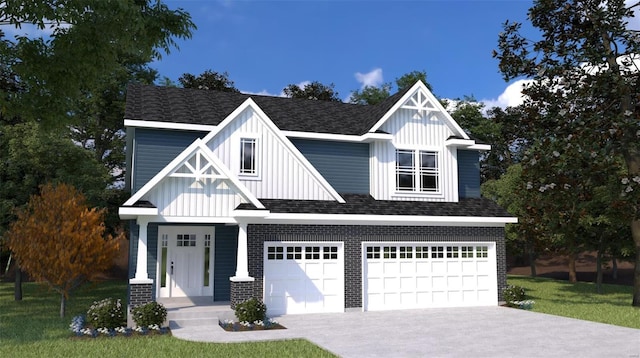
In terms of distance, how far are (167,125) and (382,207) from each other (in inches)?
323

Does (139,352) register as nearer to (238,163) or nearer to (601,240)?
(238,163)

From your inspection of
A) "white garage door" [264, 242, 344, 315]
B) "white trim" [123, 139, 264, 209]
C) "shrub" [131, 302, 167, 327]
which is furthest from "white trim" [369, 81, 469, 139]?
"shrub" [131, 302, 167, 327]

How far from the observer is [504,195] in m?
34.5

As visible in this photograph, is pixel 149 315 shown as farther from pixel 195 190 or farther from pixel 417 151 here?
pixel 417 151

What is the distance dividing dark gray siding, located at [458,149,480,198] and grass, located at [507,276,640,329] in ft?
16.9

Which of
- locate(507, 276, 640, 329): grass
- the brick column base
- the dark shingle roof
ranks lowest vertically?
locate(507, 276, 640, 329): grass

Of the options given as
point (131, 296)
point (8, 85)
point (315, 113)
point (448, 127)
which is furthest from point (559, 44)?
point (8, 85)

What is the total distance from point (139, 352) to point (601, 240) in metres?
25.9

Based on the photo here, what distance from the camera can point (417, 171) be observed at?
21.9 m

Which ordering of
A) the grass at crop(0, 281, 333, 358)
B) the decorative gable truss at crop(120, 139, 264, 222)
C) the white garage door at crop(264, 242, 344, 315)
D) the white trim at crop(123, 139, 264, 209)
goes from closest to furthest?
the grass at crop(0, 281, 333, 358), the white trim at crop(123, 139, 264, 209), the decorative gable truss at crop(120, 139, 264, 222), the white garage door at crop(264, 242, 344, 315)

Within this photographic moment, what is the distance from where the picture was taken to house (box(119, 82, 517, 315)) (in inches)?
659

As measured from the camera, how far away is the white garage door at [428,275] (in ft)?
63.6

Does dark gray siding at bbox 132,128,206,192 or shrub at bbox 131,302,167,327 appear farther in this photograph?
dark gray siding at bbox 132,128,206,192

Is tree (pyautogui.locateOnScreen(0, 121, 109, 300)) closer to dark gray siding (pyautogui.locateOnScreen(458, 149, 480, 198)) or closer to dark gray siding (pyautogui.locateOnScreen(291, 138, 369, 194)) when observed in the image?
dark gray siding (pyautogui.locateOnScreen(291, 138, 369, 194))
